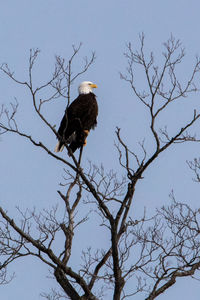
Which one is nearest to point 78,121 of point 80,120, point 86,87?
point 80,120

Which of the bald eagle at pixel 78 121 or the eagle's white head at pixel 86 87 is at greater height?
the eagle's white head at pixel 86 87

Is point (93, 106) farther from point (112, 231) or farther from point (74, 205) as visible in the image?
point (112, 231)

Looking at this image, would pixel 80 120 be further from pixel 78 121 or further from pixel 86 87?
pixel 86 87

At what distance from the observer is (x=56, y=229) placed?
6.11 meters

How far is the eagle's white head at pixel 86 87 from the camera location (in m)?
8.73

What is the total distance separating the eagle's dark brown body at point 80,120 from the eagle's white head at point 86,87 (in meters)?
0.35

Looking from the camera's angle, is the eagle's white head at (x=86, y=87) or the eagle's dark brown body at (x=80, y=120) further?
the eagle's white head at (x=86, y=87)

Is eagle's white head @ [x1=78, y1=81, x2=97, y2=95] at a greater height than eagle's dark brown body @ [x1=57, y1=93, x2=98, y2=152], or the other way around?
eagle's white head @ [x1=78, y1=81, x2=97, y2=95]

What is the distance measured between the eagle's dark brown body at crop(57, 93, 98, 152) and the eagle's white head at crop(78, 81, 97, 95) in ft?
1.14

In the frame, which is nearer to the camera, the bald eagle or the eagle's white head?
the bald eagle

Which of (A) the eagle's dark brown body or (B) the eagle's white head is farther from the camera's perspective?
(B) the eagle's white head

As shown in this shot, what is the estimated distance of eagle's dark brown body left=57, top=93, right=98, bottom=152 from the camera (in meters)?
7.95

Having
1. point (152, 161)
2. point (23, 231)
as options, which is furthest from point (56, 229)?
point (152, 161)

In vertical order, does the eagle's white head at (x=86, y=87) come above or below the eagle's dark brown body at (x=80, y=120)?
above
